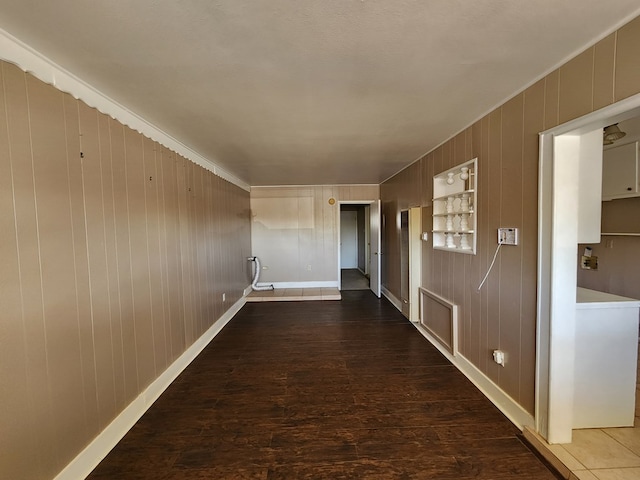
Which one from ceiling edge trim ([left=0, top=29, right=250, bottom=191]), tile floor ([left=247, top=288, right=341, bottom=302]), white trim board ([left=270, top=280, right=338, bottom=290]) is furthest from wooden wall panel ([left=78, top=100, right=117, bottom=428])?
white trim board ([left=270, top=280, right=338, bottom=290])

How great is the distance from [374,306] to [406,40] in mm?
4306

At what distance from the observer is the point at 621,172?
3.19m

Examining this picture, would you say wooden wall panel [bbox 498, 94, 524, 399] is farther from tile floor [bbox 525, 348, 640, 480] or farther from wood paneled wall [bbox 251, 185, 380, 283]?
wood paneled wall [bbox 251, 185, 380, 283]

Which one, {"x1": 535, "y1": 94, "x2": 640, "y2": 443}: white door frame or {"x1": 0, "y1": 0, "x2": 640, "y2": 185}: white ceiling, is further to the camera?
{"x1": 535, "y1": 94, "x2": 640, "y2": 443}: white door frame

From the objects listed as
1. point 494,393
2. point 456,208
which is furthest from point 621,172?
point 494,393

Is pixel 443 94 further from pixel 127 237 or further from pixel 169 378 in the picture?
pixel 169 378

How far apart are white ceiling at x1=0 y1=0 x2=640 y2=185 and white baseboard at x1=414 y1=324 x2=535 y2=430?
2.26m

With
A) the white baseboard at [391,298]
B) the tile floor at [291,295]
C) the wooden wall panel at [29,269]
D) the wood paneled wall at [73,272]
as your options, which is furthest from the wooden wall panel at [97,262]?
the white baseboard at [391,298]

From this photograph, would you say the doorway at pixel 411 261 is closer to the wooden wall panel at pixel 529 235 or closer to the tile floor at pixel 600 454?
the wooden wall panel at pixel 529 235

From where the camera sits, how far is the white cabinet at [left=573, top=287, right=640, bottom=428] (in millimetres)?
1753

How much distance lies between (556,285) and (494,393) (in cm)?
112

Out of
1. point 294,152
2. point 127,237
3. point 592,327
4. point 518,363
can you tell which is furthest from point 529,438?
point 294,152

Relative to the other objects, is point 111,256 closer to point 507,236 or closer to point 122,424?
point 122,424

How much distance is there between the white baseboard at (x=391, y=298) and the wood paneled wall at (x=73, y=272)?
3518mm
